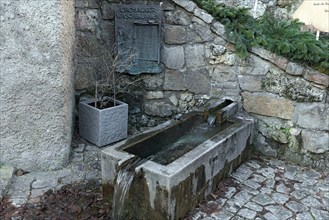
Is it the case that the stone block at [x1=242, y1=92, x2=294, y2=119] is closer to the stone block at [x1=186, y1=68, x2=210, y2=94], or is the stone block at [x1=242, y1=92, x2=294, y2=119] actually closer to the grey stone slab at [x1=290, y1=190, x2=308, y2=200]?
the stone block at [x1=186, y1=68, x2=210, y2=94]

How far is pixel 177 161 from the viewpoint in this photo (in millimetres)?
2596

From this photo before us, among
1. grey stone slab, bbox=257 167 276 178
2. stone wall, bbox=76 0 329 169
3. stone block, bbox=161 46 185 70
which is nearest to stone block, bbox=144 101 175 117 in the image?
stone wall, bbox=76 0 329 169

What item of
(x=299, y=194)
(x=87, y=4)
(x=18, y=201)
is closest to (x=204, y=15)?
(x=87, y=4)

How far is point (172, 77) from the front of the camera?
156 inches

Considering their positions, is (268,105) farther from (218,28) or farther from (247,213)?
(247,213)

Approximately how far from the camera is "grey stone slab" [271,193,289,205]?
9.79ft

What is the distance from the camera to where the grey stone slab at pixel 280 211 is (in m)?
2.78

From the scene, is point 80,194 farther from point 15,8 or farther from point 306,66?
point 306,66

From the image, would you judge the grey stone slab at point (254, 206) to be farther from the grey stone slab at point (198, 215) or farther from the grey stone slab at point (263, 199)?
the grey stone slab at point (198, 215)

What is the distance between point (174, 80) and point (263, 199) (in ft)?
5.42

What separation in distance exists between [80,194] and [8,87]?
1.10m

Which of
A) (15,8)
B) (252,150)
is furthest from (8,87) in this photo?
(252,150)

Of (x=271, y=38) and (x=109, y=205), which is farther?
(x=271, y=38)

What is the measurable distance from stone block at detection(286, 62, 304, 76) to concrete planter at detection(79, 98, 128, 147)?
5.73 ft
